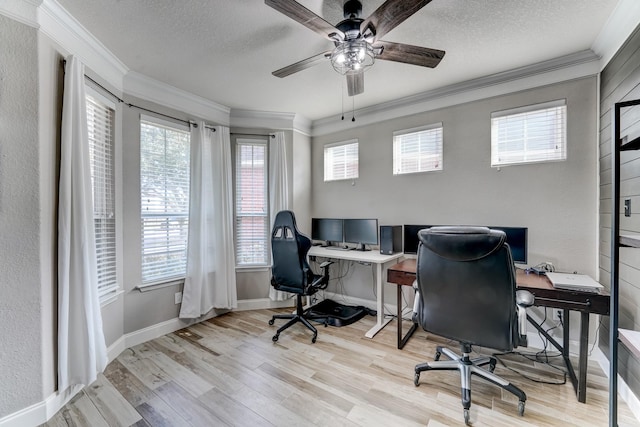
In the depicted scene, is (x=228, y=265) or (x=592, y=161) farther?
(x=228, y=265)

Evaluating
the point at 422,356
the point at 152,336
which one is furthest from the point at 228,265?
the point at 422,356

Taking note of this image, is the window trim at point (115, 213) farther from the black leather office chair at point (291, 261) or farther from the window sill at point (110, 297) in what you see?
the black leather office chair at point (291, 261)

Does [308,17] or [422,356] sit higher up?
[308,17]

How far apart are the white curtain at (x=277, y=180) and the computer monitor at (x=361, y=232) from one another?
869 millimetres

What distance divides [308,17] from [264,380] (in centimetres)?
244

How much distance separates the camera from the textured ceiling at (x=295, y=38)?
5.75 ft

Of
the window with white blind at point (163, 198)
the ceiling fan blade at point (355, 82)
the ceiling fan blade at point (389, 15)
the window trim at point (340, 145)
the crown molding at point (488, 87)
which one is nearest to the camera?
the ceiling fan blade at point (389, 15)

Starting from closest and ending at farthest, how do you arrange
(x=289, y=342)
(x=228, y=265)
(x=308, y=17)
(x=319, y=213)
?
(x=308, y=17) < (x=289, y=342) < (x=228, y=265) < (x=319, y=213)

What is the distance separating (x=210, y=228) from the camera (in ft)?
10.4

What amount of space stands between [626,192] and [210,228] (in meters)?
3.63

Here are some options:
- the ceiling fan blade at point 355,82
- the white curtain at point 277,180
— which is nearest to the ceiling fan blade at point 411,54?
the ceiling fan blade at point 355,82

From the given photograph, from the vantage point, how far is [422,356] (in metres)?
2.40

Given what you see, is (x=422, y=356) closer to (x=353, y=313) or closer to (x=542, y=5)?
(x=353, y=313)

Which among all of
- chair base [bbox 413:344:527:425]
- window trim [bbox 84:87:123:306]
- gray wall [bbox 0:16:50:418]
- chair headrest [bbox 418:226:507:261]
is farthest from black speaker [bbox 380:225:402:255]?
gray wall [bbox 0:16:50:418]
